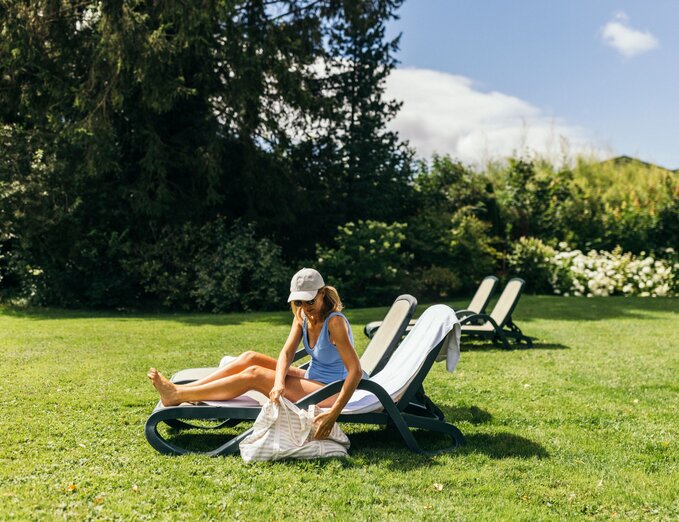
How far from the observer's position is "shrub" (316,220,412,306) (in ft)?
57.4

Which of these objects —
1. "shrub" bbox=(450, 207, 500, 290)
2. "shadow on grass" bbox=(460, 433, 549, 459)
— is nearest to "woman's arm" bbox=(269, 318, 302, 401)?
"shadow on grass" bbox=(460, 433, 549, 459)

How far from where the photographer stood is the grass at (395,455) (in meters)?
3.96

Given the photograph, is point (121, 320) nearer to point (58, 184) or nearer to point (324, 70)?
point (58, 184)

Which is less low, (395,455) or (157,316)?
(395,455)

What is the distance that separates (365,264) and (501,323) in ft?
24.8

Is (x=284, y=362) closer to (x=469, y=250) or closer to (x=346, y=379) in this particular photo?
(x=346, y=379)

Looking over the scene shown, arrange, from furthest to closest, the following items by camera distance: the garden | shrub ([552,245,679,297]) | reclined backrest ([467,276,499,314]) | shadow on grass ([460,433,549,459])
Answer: shrub ([552,245,679,297])
reclined backrest ([467,276,499,314])
shadow on grass ([460,433,549,459])
the garden

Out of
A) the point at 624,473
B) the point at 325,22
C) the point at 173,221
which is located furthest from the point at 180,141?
the point at 624,473

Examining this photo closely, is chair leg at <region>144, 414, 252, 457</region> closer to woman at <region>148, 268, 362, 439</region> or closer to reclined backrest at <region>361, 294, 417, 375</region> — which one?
woman at <region>148, 268, 362, 439</region>

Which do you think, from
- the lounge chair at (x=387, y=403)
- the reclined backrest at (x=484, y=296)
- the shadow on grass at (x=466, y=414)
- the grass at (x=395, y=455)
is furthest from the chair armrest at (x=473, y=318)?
the lounge chair at (x=387, y=403)

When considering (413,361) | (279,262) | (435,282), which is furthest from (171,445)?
(435,282)

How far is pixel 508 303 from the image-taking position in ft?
34.7

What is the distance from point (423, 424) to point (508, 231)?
17.3 m

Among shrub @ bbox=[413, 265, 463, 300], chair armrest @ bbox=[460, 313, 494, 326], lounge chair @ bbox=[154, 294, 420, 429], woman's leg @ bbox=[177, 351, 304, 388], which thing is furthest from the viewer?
shrub @ bbox=[413, 265, 463, 300]
